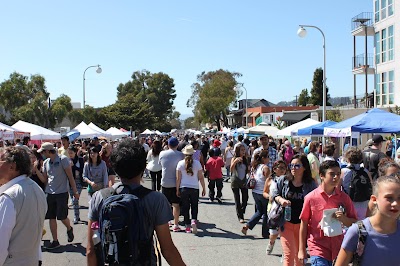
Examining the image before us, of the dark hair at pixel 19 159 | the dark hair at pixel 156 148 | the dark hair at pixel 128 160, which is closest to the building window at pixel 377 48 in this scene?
the dark hair at pixel 156 148

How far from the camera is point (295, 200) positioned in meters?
5.92

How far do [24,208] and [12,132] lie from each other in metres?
18.0

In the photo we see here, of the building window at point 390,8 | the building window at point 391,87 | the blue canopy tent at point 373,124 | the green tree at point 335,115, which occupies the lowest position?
the blue canopy tent at point 373,124

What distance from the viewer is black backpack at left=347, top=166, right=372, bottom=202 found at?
22.0ft

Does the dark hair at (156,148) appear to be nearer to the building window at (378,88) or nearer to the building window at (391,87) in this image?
the building window at (391,87)

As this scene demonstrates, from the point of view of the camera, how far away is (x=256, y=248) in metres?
8.16

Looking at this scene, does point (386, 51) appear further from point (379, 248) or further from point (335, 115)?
point (379, 248)

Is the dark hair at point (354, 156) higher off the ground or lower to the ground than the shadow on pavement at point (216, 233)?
higher

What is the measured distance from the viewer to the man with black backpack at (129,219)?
9.28 feet

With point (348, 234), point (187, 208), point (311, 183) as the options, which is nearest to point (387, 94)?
point (187, 208)

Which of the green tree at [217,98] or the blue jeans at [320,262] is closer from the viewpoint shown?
the blue jeans at [320,262]

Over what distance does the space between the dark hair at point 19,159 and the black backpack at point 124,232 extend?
1428mm

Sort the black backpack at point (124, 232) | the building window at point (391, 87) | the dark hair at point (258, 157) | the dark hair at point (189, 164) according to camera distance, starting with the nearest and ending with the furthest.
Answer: the black backpack at point (124, 232)
the dark hair at point (189, 164)
the dark hair at point (258, 157)
the building window at point (391, 87)

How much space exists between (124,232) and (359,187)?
15.7ft
